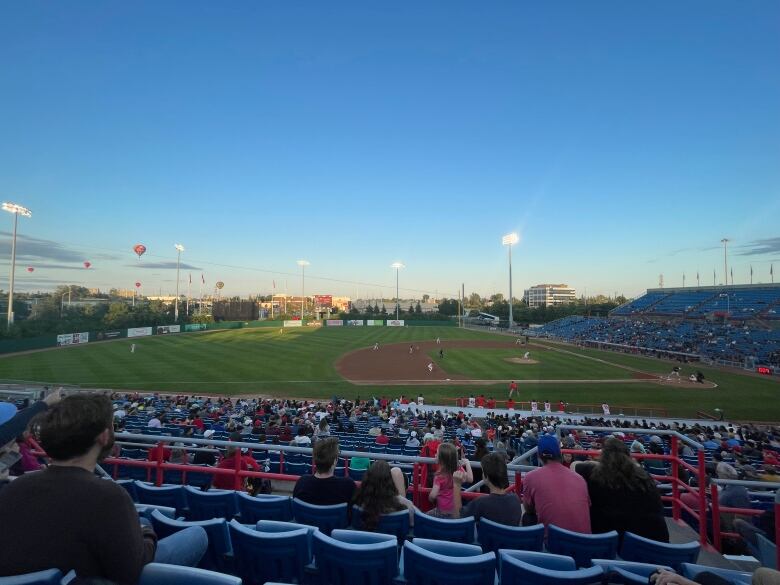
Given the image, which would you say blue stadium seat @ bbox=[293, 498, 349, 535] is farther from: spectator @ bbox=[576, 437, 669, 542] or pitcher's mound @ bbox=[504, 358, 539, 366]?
pitcher's mound @ bbox=[504, 358, 539, 366]

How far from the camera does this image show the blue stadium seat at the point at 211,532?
10.1 feet

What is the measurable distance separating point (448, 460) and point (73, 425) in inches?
130

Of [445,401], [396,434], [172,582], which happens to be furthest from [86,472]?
[445,401]

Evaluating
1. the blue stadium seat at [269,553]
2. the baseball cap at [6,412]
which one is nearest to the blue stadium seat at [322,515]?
the blue stadium seat at [269,553]

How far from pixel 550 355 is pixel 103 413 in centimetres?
4689

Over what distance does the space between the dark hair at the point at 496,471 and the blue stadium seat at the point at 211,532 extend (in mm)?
2338

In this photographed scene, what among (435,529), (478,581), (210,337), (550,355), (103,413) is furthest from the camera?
(210,337)

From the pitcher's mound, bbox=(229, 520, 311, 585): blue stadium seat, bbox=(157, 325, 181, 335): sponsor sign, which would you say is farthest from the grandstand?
bbox=(157, 325, 181, 335): sponsor sign

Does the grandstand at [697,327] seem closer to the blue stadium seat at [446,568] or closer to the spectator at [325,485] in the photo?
the spectator at [325,485]

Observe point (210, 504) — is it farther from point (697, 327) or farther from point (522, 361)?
point (697, 327)

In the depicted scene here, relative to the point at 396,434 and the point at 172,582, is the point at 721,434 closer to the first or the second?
the point at 396,434

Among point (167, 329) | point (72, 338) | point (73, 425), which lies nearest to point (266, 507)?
point (73, 425)

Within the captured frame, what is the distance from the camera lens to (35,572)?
73.0 inches

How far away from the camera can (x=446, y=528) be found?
3676mm
